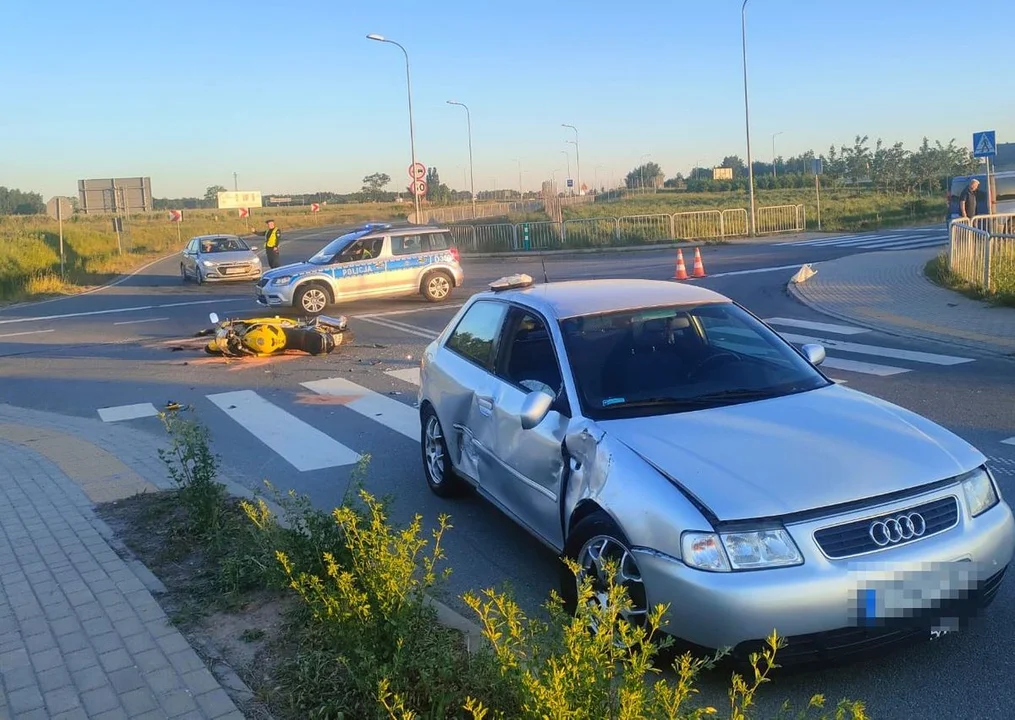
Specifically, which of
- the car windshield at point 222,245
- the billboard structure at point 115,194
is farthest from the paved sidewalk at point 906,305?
the billboard structure at point 115,194

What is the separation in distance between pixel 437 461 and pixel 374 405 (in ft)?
12.7

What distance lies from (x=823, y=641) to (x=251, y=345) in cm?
1202

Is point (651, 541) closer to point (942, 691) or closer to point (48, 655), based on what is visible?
point (942, 691)

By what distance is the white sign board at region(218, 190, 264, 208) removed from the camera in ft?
335

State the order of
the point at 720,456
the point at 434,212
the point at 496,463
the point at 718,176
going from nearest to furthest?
the point at 720,456
the point at 496,463
the point at 434,212
the point at 718,176

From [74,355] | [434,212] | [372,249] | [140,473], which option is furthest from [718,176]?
[140,473]

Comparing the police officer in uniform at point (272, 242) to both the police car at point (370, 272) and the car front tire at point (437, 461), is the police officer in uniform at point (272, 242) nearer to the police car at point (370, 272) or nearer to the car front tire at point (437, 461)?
the police car at point (370, 272)

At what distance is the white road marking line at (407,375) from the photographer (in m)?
12.2

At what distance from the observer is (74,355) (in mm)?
16078

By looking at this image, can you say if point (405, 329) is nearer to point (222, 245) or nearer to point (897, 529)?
point (897, 529)

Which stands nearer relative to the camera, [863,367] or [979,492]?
[979,492]

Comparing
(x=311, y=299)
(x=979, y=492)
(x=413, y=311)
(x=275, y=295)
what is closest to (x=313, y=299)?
(x=311, y=299)

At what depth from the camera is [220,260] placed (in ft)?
98.1

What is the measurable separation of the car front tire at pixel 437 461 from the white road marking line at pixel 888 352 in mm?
7175
